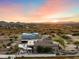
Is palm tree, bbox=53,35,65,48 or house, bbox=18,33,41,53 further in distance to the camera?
palm tree, bbox=53,35,65,48

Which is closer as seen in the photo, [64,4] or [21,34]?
[64,4]

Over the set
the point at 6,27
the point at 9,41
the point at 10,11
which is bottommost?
the point at 9,41

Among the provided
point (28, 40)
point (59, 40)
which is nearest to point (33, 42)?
point (28, 40)

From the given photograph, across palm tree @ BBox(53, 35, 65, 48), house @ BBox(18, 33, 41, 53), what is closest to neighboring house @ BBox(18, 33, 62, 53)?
house @ BBox(18, 33, 41, 53)

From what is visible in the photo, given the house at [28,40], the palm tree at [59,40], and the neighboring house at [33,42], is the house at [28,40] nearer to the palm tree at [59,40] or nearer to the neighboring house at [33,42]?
the neighboring house at [33,42]

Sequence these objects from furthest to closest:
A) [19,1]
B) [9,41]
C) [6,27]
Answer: [9,41] → [6,27] → [19,1]

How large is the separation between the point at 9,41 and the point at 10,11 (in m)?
0.81

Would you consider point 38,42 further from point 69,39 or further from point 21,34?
point 69,39

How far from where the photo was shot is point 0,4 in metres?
3.93

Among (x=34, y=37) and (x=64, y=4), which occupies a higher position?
(x=64, y=4)

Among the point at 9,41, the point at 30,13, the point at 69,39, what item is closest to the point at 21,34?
the point at 9,41

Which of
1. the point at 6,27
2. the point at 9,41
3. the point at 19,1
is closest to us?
the point at 19,1

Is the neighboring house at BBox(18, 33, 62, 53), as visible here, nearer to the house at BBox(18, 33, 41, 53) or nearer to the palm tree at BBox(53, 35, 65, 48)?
the house at BBox(18, 33, 41, 53)

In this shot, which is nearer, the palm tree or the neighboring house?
the neighboring house
